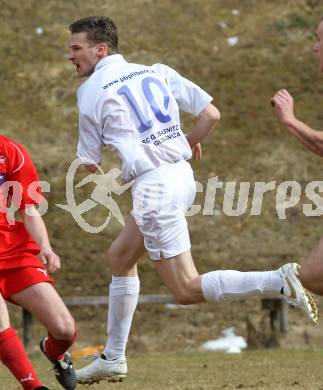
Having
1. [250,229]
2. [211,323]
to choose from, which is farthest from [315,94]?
[211,323]

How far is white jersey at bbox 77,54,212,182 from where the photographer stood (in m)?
7.02

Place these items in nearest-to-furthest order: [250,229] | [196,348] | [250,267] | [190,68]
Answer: [196,348] < [250,267] < [250,229] < [190,68]

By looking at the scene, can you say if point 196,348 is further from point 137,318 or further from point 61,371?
point 61,371

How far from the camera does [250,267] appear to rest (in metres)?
16.7

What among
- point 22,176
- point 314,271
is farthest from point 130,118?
point 314,271

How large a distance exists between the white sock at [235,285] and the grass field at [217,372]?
1263 millimetres

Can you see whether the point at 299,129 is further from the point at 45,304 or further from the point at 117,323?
the point at 117,323

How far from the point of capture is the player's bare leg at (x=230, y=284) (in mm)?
6707

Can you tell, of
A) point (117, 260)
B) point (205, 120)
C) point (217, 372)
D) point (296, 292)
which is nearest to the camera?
point (296, 292)

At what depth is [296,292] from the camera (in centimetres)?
666

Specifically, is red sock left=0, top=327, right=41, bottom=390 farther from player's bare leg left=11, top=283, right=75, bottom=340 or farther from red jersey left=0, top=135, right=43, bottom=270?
red jersey left=0, top=135, right=43, bottom=270

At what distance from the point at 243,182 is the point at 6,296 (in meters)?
12.4

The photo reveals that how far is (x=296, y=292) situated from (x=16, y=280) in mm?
1634

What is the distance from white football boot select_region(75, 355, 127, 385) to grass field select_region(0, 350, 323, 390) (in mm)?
608
